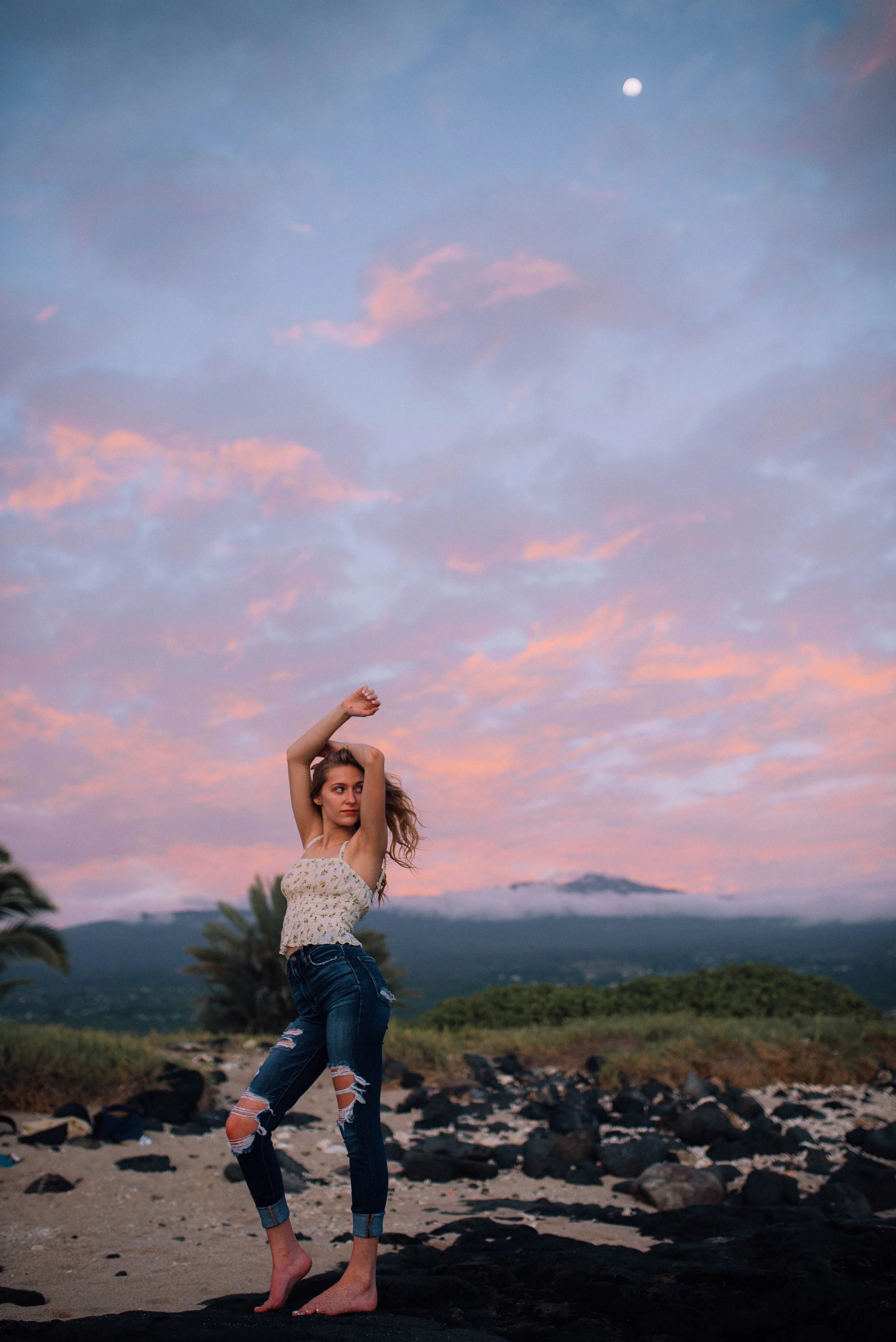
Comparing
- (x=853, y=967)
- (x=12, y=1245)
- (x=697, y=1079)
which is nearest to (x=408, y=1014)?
(x=697, y=1079)

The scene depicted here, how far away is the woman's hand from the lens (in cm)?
374

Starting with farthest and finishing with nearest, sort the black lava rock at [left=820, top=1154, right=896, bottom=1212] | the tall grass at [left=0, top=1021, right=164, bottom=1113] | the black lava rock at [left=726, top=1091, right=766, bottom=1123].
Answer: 1. the black lava rock at [left=726, top=1091, right=766, bottom=1123]
2. the tall grass at [left=0, top=1021, right=164, bottom=1113]
3. the black lava rock at [left=820, top=1154, right=896, bottom=1212]

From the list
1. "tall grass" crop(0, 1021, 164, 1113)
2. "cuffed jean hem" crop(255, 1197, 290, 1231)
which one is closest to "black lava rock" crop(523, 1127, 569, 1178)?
"cuffed jean hem" crop(255, 1197, 290, 1231)

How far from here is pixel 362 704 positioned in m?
3.76

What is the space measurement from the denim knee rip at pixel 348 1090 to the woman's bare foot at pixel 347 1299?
0.52m

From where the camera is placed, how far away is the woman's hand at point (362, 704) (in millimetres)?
3740

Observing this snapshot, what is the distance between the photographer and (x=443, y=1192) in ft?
18.9

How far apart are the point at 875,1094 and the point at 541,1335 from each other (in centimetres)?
759

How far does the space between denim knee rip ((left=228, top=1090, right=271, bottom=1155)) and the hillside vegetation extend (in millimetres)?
12211

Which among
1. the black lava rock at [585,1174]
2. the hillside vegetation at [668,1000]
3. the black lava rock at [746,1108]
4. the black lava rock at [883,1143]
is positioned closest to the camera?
the black lava rock at [585,1174]

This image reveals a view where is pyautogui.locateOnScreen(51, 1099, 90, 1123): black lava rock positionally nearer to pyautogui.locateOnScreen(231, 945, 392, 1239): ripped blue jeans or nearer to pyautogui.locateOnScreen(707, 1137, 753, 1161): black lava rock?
pyautogui.locateOnScreen(231, 945, 392, 1239): ripped blue jeans

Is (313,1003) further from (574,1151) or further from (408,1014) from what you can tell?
(408,1014)

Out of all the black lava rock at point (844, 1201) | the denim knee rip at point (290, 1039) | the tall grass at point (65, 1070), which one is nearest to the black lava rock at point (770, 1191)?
the black lava rock at point (844, 1201)

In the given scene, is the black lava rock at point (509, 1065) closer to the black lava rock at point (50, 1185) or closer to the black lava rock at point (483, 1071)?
the black lava rock at point (483, 1071)
